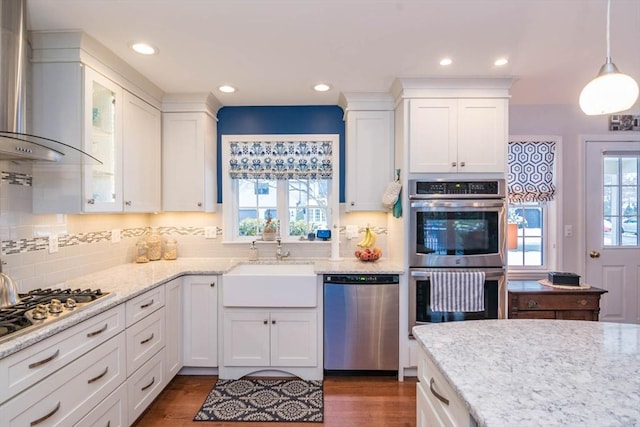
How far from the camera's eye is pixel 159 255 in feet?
10.1

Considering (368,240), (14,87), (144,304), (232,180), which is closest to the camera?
(14,87)

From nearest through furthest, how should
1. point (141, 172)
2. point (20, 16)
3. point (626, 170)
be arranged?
1. point (20, 16)
2. point (141, 172)
3. point (626, 170)

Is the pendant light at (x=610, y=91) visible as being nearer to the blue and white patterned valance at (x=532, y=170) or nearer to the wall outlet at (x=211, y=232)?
the blue and white patterned valance at (x=532, y=170)

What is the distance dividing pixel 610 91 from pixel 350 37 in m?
1.34

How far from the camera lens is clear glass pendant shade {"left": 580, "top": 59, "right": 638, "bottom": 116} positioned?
1.27 m

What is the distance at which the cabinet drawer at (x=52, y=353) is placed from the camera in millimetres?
1202

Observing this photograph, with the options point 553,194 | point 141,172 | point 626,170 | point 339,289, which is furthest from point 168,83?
point 626,170

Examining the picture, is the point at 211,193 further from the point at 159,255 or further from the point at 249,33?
the point at 249,33

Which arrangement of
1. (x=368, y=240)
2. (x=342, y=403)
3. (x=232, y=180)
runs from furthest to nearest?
(x=232, y=180)
(x=368, y=240)
(x=342, y=403)

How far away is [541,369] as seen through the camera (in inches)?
39.3

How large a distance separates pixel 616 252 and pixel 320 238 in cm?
305

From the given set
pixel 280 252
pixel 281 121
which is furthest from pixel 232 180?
pixel 280 252

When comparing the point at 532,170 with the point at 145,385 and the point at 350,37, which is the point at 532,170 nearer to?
the point at 350,37

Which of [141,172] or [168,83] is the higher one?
[168,83]
